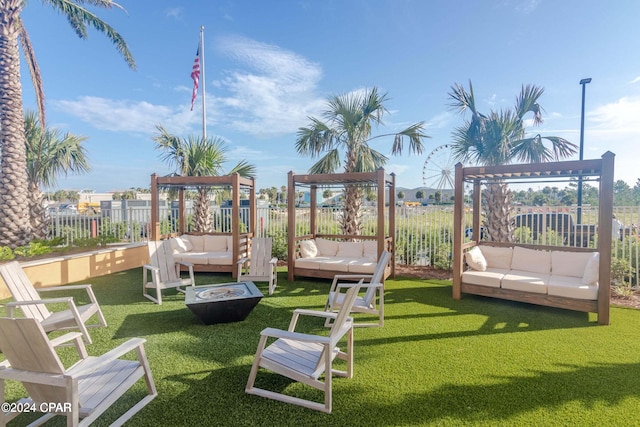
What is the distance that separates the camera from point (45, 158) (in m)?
9.32

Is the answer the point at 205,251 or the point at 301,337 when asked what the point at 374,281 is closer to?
the point at 301,337

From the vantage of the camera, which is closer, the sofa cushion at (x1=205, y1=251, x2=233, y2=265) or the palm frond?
the sofa cushion at (x1=205, y1=251, x2=233, y2=265)

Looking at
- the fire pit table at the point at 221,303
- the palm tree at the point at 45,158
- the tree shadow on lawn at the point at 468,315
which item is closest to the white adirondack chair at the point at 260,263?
the fire pit table at the point at 221,303

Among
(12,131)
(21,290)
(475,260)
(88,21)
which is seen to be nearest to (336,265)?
(475,260)

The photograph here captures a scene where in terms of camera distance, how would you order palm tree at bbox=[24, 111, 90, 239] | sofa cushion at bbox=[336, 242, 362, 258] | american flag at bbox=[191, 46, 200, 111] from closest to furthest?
sofa cushion at bbox=[336, 242, 362, 258] → palm tree at bbox=[24, 111, 90, 239] → american flag at bbox=[191, 46, 200, 111]

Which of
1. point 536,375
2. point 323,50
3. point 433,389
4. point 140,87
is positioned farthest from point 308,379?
point 140,87

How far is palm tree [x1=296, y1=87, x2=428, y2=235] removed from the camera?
25.5ft

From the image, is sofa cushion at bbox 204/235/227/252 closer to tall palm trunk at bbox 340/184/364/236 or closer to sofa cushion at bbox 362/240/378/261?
tall palm trunk at bbox 340/184/364/236

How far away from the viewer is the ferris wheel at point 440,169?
748 cm

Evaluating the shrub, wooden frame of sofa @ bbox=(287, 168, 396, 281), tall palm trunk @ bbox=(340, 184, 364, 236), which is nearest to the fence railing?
tall palm trunk @ bbox=(340, 184, 364, 236)

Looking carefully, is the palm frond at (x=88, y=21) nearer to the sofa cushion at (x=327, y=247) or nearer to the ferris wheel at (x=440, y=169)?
the sofa cushion at (x=327, y=247)

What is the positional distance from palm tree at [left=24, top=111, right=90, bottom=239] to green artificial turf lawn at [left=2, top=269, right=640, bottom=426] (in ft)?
20.1

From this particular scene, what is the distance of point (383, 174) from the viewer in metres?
6.34

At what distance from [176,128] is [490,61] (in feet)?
28.6
